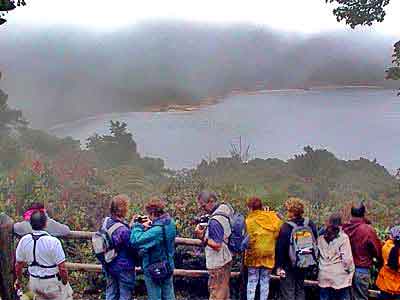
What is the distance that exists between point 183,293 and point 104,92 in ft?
30.2

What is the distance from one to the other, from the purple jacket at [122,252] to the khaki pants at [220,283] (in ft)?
2.45

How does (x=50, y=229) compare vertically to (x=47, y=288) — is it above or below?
above

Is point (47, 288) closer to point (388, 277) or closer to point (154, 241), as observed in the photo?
point (154, 241)

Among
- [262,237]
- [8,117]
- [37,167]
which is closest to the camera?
[262,237]

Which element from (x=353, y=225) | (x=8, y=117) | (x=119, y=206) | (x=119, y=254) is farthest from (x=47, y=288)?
(x=8, y=117)

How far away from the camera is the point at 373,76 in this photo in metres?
14.7

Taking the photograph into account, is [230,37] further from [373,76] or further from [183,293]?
[183,293]

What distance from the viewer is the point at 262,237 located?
5.06 metres

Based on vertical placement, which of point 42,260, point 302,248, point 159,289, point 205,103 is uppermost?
point 205,103

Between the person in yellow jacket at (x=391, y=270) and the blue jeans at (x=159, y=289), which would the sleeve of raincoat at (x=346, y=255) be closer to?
the person in yellow jacket at (x=391, y=270)

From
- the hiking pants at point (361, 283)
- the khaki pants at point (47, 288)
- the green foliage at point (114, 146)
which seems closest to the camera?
the khaki pants at point (47, 288)

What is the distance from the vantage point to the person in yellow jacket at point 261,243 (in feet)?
16.6

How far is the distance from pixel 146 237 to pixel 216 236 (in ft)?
1.97

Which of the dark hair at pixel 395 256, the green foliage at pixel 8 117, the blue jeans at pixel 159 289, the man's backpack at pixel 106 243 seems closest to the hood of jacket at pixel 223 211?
the blue jeans at pixel 159 289
